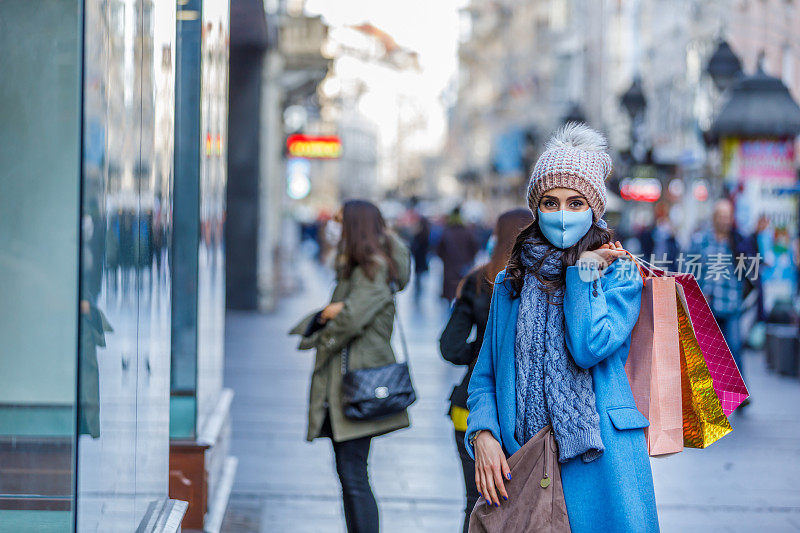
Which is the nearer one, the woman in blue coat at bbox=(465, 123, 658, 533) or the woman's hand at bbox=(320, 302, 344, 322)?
the woman in blue coat at bbox=(465, 123, 658, 533)

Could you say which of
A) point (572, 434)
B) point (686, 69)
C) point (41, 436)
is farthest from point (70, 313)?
point (686, 69)

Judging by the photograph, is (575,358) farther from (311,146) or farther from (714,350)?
(311,146)

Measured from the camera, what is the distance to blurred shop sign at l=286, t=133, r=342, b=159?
1019 inches

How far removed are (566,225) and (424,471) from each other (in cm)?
511

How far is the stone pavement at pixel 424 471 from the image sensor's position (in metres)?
6.70

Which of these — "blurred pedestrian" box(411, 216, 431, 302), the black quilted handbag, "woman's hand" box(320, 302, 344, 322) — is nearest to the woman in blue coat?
the black quilted handbag

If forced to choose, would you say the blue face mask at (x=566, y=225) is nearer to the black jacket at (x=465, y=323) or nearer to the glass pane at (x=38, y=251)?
the glass pane at (x=38, y=251)

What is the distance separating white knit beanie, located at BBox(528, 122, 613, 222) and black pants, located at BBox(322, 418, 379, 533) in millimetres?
2481

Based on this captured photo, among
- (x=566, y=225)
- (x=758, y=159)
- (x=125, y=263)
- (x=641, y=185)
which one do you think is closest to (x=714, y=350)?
(x=566, y=225)

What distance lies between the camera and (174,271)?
21.5 feet

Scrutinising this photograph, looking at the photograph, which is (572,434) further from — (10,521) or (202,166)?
(202,166)

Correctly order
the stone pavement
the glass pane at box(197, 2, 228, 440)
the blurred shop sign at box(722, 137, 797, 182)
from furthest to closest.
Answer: the blurred shop sign at box(722, 137, 797, 182), the stone pavement, the glass pane at box(197, 2, 228, 440)

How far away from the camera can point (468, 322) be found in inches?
202

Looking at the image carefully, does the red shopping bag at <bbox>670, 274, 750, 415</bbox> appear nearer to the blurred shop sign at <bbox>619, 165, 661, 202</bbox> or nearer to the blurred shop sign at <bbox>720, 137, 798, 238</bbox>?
the blurred shop sign at <bbox>720, 137, 798, 238</bbox>
